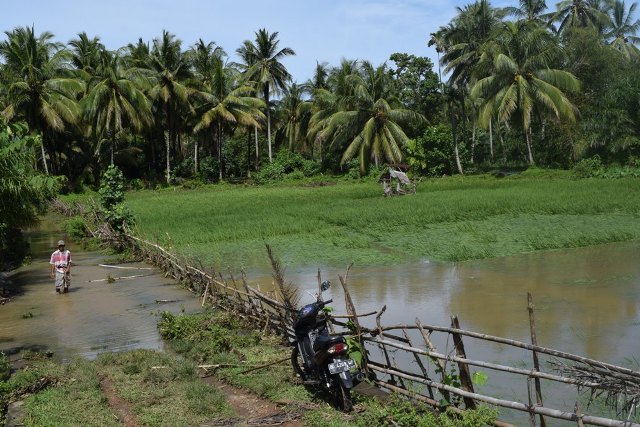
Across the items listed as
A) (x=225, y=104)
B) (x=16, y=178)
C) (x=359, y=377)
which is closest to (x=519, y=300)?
(x=359, y=377)

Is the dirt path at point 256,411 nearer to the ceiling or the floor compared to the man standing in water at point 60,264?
nearer to the floor

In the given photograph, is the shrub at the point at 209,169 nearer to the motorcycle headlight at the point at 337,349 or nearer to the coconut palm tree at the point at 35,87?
the coconut palm tree at the point at 35,87

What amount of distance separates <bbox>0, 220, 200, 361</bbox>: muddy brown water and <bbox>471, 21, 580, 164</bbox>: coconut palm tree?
22.1m

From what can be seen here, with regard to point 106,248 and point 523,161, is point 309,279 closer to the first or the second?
point 106,248

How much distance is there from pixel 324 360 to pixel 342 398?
38 centimetres

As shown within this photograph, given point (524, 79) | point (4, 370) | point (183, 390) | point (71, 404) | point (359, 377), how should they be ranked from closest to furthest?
point (359, 377)
point (71, 404)
point (183, 390)
point (4, 370)
point (524, 79)

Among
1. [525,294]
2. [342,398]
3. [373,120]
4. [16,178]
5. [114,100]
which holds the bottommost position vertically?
[525,294]

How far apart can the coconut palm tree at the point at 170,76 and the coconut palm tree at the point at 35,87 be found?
4448 millimetres

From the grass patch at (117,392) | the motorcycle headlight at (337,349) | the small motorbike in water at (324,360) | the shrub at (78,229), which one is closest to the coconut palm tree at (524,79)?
the shrub at (78,229)

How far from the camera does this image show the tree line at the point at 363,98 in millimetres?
34062

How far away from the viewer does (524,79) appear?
107 feet

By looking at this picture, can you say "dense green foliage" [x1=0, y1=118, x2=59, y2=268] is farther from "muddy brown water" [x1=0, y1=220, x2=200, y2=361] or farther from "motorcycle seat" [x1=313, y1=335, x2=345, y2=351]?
"motorcycle seat" [x1=313, y1=335, x2=345, y2=351]

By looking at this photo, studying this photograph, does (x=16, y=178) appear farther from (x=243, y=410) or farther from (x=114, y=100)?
(x=114, y=100)

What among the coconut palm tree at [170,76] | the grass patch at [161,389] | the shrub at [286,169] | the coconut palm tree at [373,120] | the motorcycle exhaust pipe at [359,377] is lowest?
the grass patch at [161,389]
